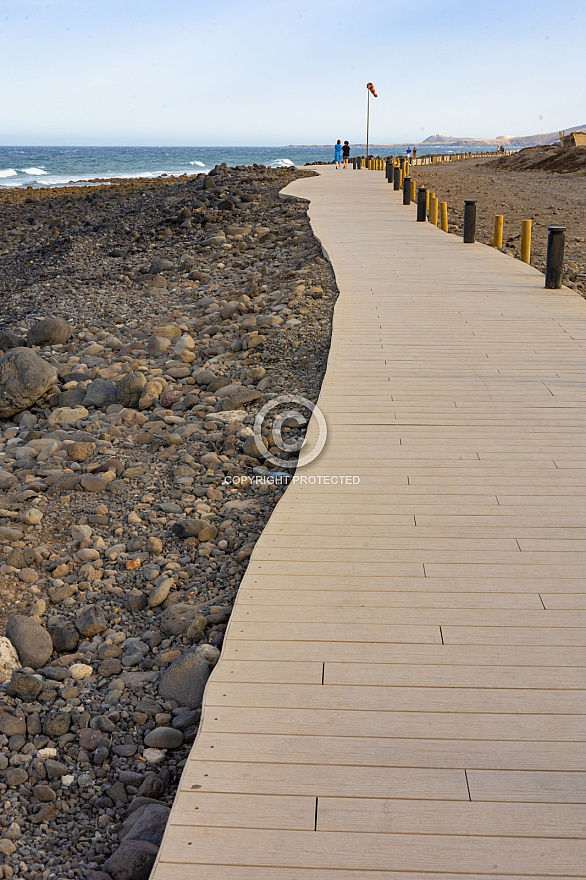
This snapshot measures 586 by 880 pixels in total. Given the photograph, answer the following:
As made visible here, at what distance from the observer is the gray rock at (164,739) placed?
3570mm

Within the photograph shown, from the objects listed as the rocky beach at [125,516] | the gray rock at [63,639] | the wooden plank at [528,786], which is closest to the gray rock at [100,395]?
the rocky beach at [125,516]

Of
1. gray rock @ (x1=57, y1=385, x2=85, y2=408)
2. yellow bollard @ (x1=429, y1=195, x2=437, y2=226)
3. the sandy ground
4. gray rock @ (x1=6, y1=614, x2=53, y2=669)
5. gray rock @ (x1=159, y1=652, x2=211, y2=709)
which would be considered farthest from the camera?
yellow bollard @ (x1=429, y1=195, x2=437, y2=226)

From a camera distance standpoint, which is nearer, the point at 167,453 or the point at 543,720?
the point at 543,720

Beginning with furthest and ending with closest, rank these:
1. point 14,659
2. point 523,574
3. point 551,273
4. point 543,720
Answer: point 551,273
point 14,659
point 523,574
point 543,720

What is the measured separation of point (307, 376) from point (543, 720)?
18.8ft

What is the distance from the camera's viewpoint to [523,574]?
3.97m

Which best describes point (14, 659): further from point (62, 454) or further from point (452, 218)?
point (452, 218)

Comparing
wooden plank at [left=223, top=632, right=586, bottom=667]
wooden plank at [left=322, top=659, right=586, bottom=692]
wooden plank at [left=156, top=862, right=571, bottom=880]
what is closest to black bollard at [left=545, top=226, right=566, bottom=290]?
wooden plank at [left=223, top=632, right=586, bottom=667]

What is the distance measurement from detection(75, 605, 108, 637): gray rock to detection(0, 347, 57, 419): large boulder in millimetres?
4945

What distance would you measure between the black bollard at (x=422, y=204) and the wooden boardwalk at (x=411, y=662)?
11.4 m

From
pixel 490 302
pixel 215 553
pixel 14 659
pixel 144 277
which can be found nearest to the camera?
pixel 14 659

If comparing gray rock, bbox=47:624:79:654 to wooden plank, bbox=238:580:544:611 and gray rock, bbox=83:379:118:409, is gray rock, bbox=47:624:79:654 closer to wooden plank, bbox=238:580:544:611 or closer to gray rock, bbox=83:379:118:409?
wooden plank, bbox=238:580:544:611

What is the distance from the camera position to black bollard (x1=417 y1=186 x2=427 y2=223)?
56.1 ft

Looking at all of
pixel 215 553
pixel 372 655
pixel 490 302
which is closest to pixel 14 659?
pixel 215 553
